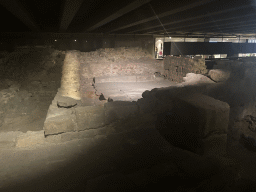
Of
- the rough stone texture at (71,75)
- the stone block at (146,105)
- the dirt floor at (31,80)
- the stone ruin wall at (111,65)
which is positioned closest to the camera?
the stone block at (146,105)

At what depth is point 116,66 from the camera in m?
8.38

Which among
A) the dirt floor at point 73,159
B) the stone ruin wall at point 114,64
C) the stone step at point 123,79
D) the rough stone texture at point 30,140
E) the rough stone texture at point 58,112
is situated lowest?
the dirt floor at point 73,159

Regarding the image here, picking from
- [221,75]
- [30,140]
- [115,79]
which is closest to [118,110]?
[30,140]

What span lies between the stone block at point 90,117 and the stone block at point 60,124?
9 cm

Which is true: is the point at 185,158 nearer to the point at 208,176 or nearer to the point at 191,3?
the point at 208,176

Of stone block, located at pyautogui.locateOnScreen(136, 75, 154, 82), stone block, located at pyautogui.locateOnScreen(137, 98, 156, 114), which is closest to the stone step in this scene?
stone block, located at pyautogui.locateOnScreen(136, 75, 154, 82)

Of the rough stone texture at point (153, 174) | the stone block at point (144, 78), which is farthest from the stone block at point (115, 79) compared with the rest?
the rough stone texture at point (153, 174)

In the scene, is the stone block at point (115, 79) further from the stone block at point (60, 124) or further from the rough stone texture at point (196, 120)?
the rough stone texture at point (196, 120)

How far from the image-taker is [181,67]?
22.5ft

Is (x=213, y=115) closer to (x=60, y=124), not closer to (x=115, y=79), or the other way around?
(x=60, y=124)

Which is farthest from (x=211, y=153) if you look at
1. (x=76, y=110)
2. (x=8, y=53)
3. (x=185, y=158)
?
(x=8, y=53)

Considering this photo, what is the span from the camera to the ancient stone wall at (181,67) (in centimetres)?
598

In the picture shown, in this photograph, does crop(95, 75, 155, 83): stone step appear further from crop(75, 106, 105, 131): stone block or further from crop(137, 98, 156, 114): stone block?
crop(75, 106, 105, 131): stone block

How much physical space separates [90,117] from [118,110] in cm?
47
